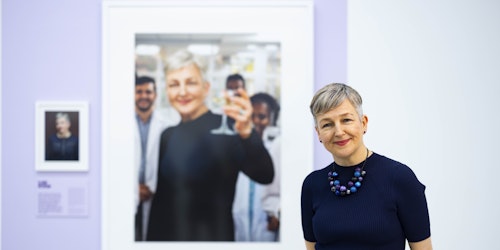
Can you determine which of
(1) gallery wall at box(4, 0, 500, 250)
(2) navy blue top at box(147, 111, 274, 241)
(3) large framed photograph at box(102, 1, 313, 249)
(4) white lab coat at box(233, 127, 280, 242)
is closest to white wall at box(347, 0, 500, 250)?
(1) gallery wall at box(4, 0, 500, 250)

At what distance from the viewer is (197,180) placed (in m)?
2.25

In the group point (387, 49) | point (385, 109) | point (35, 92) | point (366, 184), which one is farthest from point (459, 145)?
A: point (35, 92)

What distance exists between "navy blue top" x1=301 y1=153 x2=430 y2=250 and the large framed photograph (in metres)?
0.80

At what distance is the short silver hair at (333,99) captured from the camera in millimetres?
1393

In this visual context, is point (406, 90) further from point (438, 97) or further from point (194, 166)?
point (194, 166)

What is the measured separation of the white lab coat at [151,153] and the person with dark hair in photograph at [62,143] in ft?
0.90

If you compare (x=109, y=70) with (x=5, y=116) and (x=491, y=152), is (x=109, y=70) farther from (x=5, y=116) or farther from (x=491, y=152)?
(x=491, y=152)

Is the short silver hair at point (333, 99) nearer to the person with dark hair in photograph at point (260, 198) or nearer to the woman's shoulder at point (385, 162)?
the woman's shoulder at point (385, 162)

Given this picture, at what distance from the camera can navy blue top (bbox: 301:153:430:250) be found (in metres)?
1.38

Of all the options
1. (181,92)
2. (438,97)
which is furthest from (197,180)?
(438,97)

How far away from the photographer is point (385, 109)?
88.9 inches

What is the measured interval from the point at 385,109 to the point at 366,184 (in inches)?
35.8

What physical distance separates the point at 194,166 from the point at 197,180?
0.20 ft

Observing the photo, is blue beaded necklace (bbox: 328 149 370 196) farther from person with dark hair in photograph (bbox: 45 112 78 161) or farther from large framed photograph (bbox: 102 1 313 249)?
person with dark hair in photograph (bbox: 45 112 78 161)
